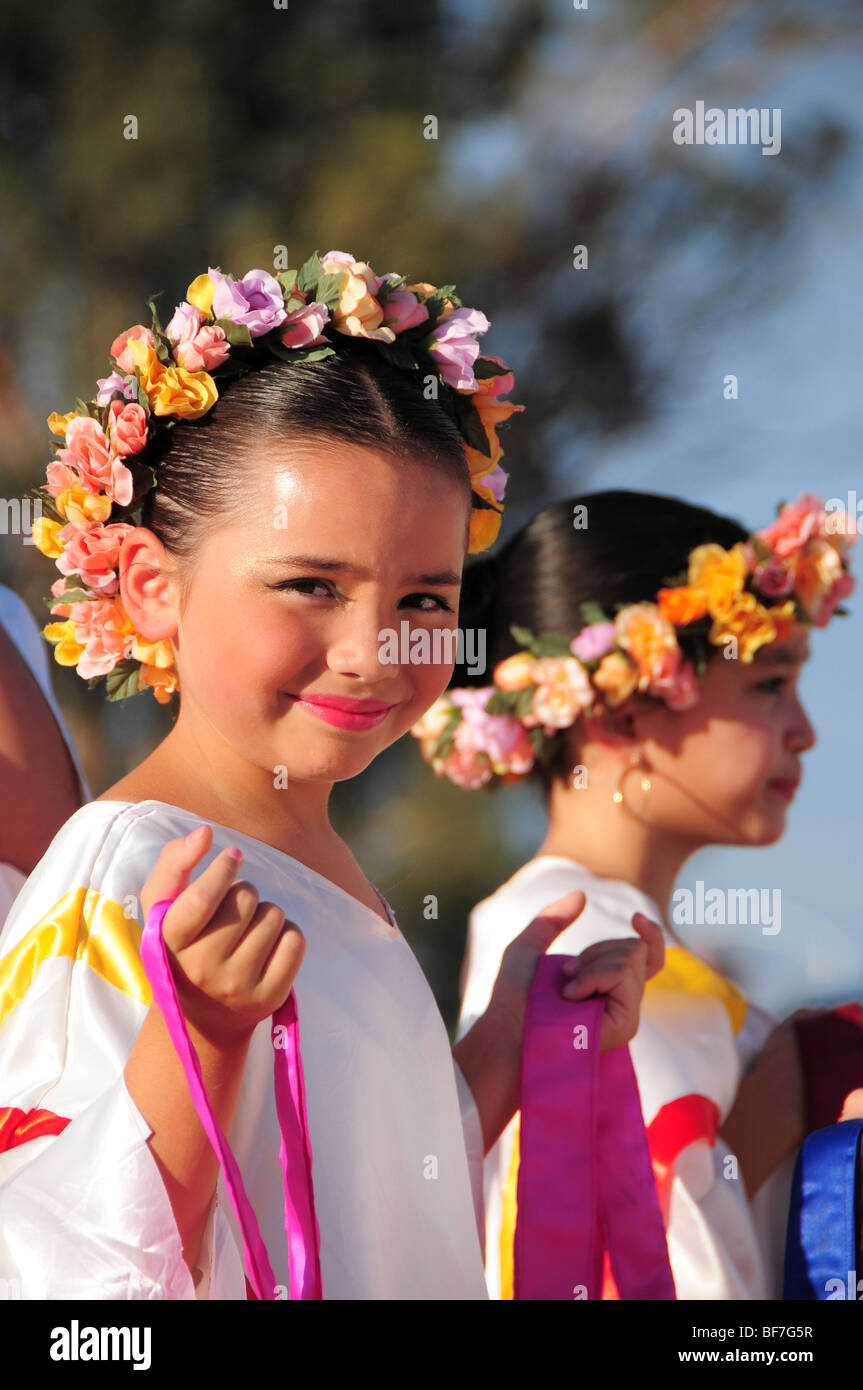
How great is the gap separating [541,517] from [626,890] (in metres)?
0.73

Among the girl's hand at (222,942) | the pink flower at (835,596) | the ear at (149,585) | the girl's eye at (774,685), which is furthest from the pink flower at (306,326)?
the pink flower at (835,596)

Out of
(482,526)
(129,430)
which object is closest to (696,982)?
(482,526)

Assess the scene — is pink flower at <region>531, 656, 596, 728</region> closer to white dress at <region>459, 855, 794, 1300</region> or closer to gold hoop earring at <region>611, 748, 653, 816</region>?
gold hoop earring at <region>611, 748, 653, 816</region>

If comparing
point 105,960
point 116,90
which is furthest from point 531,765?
point 116,90

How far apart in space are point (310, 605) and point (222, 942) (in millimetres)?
368

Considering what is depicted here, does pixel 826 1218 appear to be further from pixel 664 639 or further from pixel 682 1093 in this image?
pixel 664 639

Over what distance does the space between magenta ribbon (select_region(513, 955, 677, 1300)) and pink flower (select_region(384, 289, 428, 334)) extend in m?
0.73

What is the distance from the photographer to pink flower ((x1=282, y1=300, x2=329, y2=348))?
1.48 meters

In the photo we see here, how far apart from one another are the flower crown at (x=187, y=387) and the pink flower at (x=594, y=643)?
0.95 m

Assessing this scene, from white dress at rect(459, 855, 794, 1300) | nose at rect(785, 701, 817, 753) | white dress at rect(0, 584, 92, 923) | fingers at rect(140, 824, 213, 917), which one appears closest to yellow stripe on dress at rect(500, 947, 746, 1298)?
white dress at rect(459, 855, 794, 1300)

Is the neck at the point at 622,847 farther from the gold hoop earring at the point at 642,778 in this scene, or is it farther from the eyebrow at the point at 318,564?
the eyebrow at the point at 318,564

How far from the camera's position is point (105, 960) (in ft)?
4.06

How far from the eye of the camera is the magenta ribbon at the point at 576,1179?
5.14ft

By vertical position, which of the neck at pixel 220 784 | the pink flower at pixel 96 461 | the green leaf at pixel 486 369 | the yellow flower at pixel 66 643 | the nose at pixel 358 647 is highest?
the green leaf at pixel 486 369
